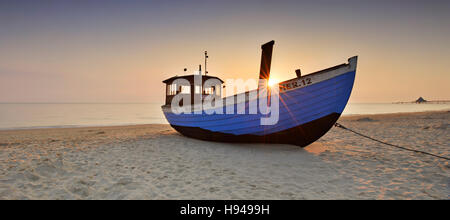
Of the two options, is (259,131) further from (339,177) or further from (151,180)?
(151,180)

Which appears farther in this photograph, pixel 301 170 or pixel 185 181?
pixel 301 170

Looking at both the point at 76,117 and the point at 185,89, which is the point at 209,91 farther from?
the point at 76,117

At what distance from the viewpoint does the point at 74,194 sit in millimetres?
3973

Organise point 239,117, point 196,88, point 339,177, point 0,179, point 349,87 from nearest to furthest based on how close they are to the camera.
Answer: point 0,179 < point 339,177 < point 349,87 < point 239,117 < point 196,88

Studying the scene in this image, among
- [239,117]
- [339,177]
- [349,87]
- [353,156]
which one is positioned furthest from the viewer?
[239,117]

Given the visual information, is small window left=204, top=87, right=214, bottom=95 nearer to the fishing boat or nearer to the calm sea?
the fishing boat

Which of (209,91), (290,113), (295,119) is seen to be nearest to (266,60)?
(290,113)

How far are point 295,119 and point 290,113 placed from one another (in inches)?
12.9

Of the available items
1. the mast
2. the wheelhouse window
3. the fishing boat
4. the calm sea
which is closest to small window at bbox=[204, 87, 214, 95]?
the wheelhouse window

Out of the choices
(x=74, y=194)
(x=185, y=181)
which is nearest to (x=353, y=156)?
(x=185, y=181)

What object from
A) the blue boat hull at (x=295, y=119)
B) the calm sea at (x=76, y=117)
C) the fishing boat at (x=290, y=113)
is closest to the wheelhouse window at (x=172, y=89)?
the fishing boat at (x=290, y=113)

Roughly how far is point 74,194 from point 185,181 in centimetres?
214

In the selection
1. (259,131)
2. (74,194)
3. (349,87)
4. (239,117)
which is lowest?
(74,194)

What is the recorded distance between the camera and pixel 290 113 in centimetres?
691
